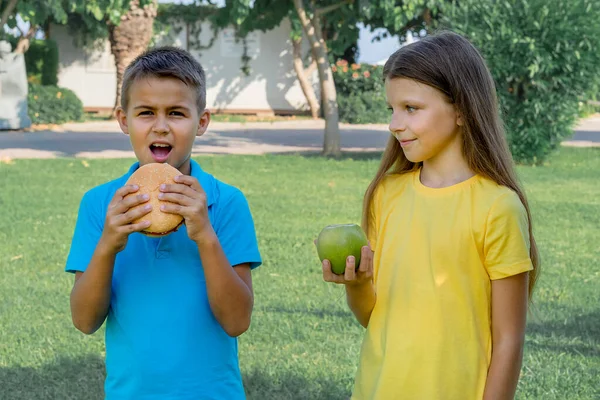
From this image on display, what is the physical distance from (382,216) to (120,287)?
75 centimetres

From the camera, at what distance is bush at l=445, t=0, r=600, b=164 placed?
45.5ft

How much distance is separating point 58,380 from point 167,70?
8.38ft

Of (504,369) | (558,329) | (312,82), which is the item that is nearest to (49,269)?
(558,329)

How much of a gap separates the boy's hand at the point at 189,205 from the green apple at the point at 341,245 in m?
0.42

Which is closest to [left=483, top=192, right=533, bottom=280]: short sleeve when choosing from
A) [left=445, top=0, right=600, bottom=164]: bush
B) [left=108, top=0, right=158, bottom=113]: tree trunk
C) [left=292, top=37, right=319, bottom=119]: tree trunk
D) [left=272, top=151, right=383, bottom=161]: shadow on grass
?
[left=445, top=0, right=600, bottom=164]: bush

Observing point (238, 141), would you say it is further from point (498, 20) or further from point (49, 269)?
point (49, 269)

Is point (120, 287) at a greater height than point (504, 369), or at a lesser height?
greater

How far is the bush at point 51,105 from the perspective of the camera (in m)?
23.6

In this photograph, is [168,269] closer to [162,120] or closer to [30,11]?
[162,120]

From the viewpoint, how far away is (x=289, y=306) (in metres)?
5.70

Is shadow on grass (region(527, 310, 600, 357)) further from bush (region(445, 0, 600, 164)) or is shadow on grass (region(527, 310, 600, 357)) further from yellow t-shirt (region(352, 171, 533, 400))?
bush (region(445, 0, 600, 164))

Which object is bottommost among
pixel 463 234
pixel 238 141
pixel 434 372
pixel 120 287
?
pixel 238 141

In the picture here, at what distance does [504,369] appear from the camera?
228cm

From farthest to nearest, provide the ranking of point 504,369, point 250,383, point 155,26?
point 155,26 → point 250,383 → point 504,369
